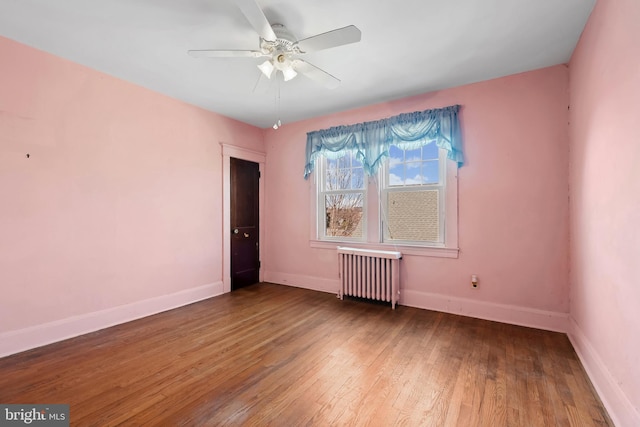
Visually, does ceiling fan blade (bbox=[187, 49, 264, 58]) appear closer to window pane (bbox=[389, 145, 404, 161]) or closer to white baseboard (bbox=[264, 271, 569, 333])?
window pane (bbox=[389, 145, 404, 161])

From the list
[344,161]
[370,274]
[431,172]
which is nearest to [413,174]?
[431,172]

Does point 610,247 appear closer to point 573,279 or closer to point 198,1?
point 573,279

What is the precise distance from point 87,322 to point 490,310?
4239mm

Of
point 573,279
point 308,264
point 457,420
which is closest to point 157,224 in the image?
point 308,264

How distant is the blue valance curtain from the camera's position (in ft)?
10.5

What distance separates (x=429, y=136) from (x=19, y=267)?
428 centimetres

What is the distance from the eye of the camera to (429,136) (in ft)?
10.8

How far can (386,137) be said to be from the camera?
142 inches

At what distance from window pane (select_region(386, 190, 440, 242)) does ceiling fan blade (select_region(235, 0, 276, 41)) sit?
7.97 feet

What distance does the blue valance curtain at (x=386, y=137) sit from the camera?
319cm
